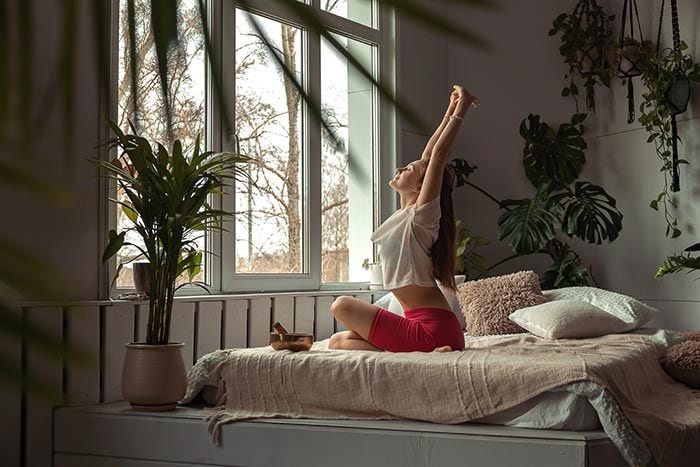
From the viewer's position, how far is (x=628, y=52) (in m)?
5.63

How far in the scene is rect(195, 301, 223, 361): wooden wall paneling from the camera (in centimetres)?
423

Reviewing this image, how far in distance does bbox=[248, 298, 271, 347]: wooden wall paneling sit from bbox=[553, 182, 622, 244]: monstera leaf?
6.26 ft

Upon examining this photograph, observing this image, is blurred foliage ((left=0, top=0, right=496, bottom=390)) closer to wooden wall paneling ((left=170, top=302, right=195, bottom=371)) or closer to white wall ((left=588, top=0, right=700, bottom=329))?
wooden wall paneling ((left=170, top=302, right=195, bottom=371))

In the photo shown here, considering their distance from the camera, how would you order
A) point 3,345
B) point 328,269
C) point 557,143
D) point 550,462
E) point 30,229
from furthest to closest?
point 557,143, point 328,269, point 30,229, point 550,462, point 3,345

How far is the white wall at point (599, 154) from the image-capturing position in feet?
18.5

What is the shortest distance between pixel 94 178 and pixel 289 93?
3.85 meters

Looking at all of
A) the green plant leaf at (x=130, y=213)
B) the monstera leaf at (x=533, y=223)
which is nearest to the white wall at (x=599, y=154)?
the monstera leaf at (x=533, y=223)

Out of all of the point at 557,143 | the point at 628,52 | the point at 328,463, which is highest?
the point at 628,52

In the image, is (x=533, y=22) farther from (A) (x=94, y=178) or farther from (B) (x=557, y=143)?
(A) (x=94, y=178)

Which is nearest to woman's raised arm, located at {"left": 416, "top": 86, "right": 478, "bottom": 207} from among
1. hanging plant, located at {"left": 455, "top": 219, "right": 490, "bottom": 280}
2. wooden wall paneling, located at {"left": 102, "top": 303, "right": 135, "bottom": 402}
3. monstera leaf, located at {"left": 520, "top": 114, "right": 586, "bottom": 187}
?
wooden wall paneling, located at {"left": 102, "top": 303, "right": 135, "bottom": 402}

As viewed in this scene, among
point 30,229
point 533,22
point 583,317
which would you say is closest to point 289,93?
point 30,229

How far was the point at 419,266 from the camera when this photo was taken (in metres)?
3.82

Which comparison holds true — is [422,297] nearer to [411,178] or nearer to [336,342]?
[336,342]

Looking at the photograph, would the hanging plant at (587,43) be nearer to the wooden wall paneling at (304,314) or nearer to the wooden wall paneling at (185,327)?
the wooden wall paneling at (304,314)
